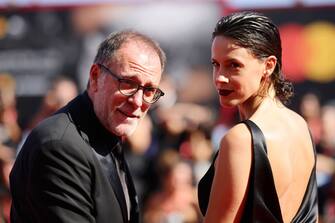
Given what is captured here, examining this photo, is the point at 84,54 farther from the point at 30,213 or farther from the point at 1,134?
the point at 30,213

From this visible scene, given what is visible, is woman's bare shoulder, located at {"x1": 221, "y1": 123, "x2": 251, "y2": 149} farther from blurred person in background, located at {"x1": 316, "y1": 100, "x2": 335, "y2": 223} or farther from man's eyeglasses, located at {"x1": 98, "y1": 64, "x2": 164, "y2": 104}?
blurred person in background, located at {"x1": 316, "y1": 100, "x2": 335, "y2": 223}

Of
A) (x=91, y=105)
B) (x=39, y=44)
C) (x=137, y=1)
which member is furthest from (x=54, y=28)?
(x=91, y=105)

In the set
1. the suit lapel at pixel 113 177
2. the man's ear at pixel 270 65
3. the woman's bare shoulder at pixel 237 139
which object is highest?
the man's ear at pixel 270 65

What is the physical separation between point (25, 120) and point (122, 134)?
5100 mm

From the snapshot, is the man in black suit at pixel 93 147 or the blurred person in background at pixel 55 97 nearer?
the man in black suit at pixel 93 147

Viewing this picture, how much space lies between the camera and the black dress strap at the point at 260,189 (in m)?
3.40

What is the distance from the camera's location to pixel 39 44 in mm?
8852

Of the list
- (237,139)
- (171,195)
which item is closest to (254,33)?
(237,139)

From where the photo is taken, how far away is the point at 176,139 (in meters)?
7.86

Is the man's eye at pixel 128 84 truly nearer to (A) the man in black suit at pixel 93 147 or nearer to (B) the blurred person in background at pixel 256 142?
(A) the man in black suit at pixel 93 147

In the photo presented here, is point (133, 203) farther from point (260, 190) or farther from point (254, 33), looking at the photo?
point (254, 33)

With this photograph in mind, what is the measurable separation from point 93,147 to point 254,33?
936mm

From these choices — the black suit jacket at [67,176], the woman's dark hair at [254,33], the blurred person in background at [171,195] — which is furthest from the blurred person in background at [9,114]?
the woman's dark hair at [254,33]

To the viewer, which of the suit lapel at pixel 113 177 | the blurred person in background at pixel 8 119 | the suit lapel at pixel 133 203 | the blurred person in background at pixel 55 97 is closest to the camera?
the suit lapel at pixel 113 177
